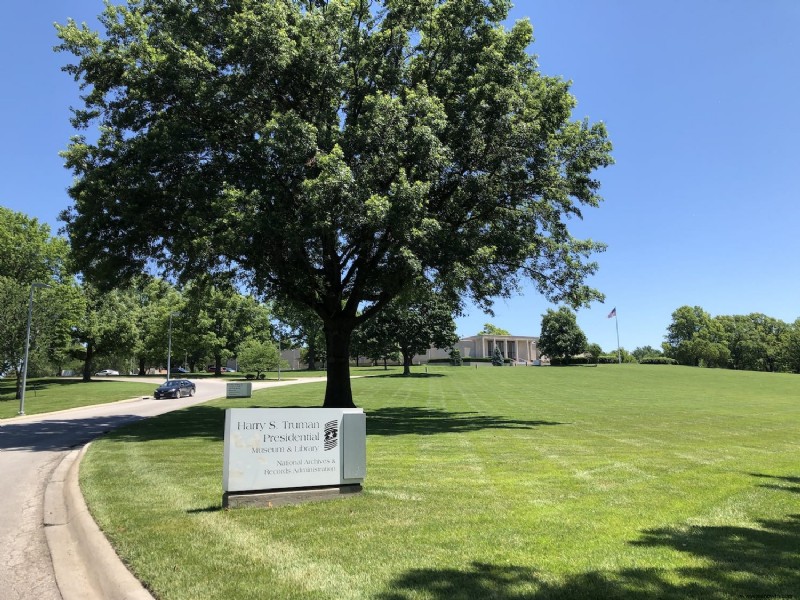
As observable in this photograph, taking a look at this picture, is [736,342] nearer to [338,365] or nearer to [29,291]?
[338,365]

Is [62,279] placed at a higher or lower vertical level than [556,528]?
higher

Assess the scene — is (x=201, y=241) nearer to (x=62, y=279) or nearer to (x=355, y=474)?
(x=355, y=474)

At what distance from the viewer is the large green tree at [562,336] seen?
98.1 metres

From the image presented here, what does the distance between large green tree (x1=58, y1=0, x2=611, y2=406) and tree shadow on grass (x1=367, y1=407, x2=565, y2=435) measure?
4799 millimetres

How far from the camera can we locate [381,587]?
4211 millimetres

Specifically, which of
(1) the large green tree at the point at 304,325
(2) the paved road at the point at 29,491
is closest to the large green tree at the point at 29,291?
(2) the paved road at the point at 29,491

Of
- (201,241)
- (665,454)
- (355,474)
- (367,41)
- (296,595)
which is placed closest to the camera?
(296,595)

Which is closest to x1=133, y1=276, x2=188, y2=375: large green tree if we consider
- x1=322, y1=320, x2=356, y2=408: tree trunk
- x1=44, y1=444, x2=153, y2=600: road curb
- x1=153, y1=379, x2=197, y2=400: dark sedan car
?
x1=153, y1=379, x2=197, y2=400: dark sedan car

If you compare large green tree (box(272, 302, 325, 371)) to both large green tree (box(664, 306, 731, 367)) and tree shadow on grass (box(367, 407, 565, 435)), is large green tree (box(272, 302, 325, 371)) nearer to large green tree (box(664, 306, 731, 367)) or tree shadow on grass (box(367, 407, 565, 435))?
tree shadow on grass (box(367, 407, 565, 435))

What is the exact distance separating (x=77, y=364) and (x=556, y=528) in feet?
389

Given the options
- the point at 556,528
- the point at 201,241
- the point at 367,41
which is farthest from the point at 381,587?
the point at 367,41

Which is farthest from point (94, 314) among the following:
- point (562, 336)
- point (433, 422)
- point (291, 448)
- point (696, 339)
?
point (696, 339)

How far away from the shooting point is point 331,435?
293 inches

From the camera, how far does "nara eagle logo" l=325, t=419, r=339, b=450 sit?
741 centimetres
